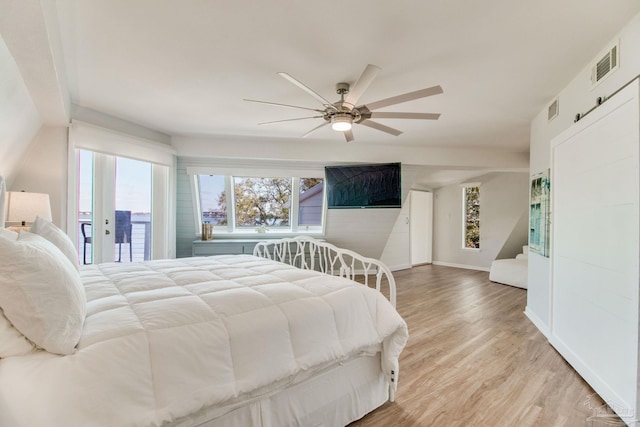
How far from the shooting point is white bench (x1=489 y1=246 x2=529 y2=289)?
5102 mm

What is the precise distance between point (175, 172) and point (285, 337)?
156 inches

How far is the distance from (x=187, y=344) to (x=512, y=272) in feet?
18.5

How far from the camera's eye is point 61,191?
325 centimetres

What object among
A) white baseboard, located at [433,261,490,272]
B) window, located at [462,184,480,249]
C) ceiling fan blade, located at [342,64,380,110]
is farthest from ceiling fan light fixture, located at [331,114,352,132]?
white baseboard, located at [433,261,490,272]

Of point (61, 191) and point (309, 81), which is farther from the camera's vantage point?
point (61, 191)

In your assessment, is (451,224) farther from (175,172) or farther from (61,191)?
(61,191)

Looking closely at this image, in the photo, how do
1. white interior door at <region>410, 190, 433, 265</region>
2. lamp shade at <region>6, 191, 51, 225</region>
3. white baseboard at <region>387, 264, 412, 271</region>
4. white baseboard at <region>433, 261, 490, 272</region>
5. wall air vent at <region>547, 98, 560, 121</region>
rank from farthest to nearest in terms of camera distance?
white interior door at <region>410, 190, 433, 265</region>, white baseboard at <region>433, 261, 490, 272</region>, white baseboard at <region>387, 264, 412, 271</region>, wall air vent at <region>547, 98, 560, 121</region>, lamp shade at <region>6, 191, 51, 225</region>

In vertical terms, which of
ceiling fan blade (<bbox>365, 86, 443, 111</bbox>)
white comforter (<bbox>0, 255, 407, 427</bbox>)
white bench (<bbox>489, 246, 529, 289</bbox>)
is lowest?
white bench (<bbox>489, 246, 529, 289</bbox>)

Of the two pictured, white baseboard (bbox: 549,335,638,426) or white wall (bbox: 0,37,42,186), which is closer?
white baseboard (bbox: 549,335,638,426)

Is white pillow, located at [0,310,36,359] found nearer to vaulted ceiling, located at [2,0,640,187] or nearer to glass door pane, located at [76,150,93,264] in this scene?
vaulted ceiling, located at [2,0,640,187]

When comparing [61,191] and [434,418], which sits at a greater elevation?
[61,191]

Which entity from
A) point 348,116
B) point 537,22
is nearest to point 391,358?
point 348,116

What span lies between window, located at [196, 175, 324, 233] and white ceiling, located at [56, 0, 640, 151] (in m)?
2.00

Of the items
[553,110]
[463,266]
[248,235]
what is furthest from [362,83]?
[463,266]
